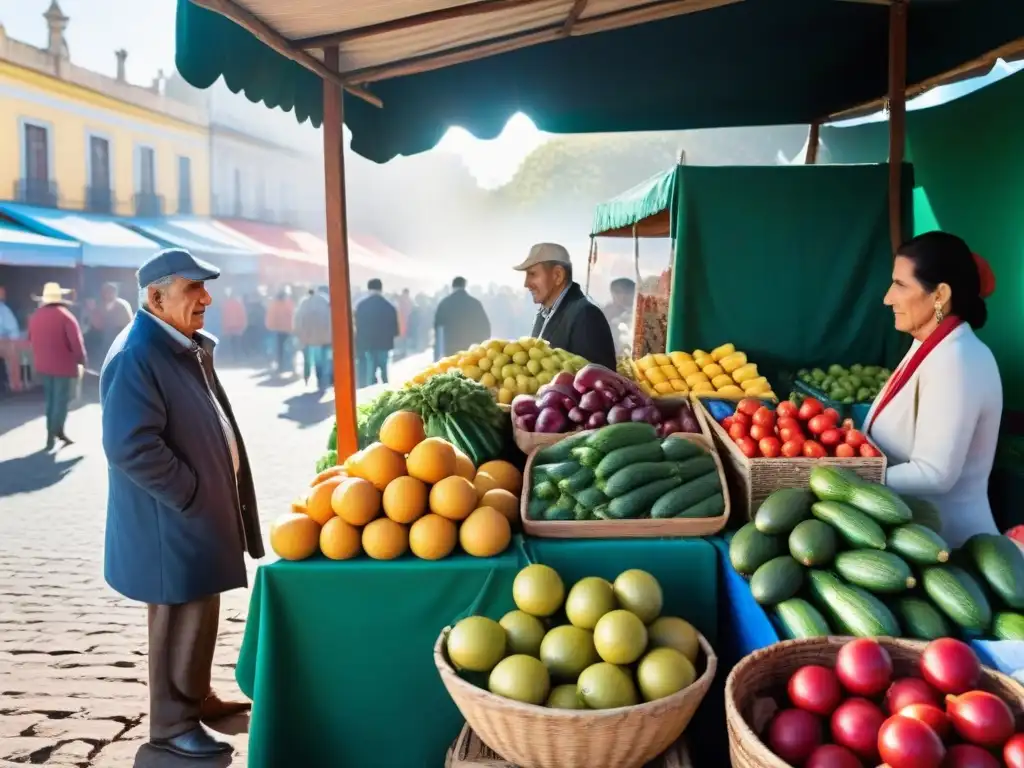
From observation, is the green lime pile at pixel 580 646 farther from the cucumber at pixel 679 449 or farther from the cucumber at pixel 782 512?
the cucumber at pixel 679 449

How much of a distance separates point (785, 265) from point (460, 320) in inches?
274

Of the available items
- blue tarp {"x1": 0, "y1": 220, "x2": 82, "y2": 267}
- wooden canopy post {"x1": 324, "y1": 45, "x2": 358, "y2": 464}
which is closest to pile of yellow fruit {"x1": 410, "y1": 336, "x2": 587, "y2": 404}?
wooden canopy post {"x1": 324, "y1": 45, "x2": 358, "y2": 464}

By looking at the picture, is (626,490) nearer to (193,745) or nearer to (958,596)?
(958,596)

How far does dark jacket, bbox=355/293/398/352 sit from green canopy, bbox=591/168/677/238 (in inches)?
158

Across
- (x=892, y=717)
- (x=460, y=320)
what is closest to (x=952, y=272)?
(x=892, y=717)

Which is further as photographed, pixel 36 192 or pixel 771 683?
pixel 36 192

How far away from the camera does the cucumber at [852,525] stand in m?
2.06

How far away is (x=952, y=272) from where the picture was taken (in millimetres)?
2680

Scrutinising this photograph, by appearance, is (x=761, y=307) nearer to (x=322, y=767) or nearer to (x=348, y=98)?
(x=348, y=98)

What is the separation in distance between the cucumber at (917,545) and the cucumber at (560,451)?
1.02 m

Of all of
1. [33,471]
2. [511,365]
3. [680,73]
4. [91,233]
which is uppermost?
[91,233]

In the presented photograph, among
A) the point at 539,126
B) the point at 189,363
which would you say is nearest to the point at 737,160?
the point at 539,126

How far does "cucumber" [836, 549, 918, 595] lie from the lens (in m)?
1.96

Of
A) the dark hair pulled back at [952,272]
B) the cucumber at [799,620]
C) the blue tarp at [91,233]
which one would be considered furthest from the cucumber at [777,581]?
the blue tarp at [91,233]
